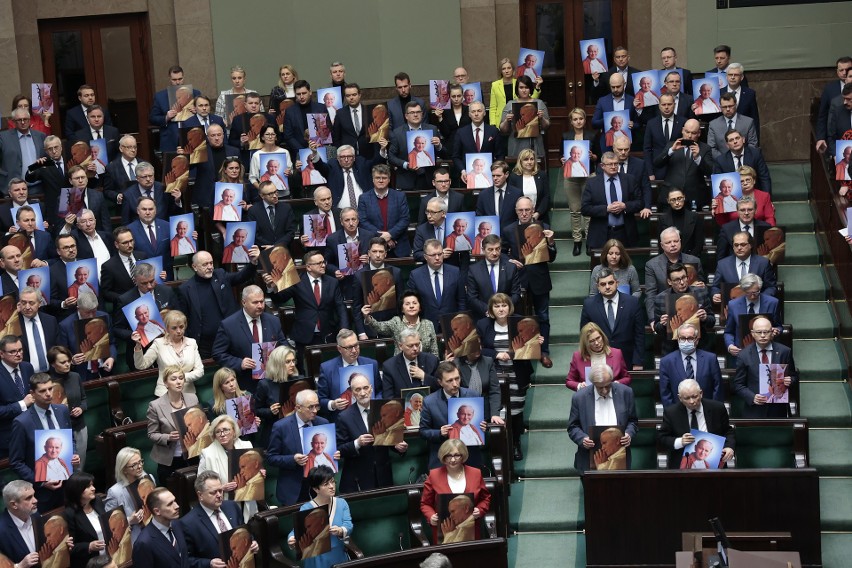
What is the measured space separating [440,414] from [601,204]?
3244mm

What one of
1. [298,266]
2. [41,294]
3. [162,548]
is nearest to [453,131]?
[298,266]

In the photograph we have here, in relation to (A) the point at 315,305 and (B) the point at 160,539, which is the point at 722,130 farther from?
(B) the point at 160,539

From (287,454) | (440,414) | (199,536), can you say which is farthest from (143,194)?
(199,536)

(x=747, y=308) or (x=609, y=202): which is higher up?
(x=609, y=202)

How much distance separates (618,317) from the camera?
409 inches

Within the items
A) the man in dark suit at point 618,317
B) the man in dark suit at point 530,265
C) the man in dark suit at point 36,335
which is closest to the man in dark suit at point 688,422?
the man in dark suit at point 618,317

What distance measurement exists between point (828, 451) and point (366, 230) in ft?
13.2

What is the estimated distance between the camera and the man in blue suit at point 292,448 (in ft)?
29.4

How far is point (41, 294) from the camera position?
1048 centimetres

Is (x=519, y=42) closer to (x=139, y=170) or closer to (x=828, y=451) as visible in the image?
(x=139, y=170)

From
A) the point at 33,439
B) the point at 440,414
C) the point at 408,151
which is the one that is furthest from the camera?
the point at 408,151

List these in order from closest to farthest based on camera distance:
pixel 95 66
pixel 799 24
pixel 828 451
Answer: pixel 828 451 → pixel 799 24 → pixel 95 66

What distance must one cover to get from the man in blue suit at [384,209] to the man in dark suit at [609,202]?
5.05 feet

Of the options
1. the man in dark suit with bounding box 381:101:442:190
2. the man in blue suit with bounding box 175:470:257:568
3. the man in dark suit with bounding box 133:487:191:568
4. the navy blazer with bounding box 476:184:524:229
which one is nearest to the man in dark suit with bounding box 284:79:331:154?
the man in dark suit with bounding box 381:101:442:190
